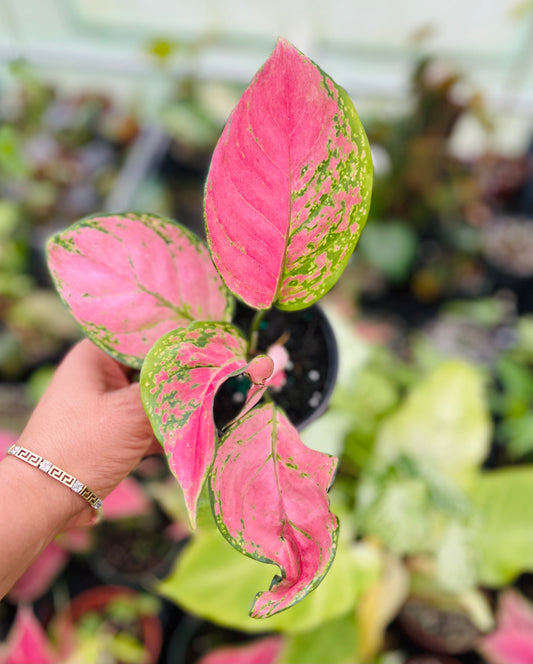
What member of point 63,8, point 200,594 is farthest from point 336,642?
point 63,8

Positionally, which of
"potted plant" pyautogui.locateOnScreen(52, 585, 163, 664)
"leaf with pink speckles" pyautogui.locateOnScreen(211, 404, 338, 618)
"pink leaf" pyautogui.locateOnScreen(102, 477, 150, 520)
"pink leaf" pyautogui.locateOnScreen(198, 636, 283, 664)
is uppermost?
"leaf with pink speckles" pyautogui.locateOnScreen(211, 404, 338, 618)

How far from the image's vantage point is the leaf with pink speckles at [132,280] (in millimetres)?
393

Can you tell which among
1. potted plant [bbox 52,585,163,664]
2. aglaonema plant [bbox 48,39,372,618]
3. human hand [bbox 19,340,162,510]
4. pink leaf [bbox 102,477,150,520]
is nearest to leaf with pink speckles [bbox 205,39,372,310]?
aglaonema plant [bbox 48,39,372,618]

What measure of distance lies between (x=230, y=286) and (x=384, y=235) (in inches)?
44.6

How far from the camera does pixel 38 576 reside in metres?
0.95

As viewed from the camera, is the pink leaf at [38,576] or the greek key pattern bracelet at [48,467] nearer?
the greek key pattern bracelet at [48,467]

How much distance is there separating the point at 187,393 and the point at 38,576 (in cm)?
83

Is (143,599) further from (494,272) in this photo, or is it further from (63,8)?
(63,8)

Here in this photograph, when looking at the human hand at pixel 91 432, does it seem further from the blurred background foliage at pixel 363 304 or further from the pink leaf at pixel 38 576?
the pink leaf at pixel 38 576

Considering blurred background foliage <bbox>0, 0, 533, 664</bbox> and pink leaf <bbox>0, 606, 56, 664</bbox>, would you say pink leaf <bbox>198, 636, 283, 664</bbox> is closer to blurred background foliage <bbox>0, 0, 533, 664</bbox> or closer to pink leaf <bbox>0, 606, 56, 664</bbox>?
blurred background foliage <bbox>0, 0, 533, 664</bbox>

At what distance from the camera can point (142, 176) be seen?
1562 mm

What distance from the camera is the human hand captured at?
1.36 ft

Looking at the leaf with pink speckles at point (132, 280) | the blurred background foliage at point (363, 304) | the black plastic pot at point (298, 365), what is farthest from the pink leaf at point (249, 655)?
the leaf with pink speckles at point (132, 280)

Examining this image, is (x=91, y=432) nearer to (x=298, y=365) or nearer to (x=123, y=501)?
(x=298, y=365)
